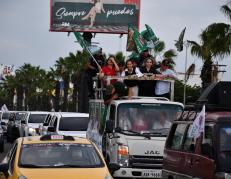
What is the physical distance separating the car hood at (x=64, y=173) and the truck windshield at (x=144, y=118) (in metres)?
5.30

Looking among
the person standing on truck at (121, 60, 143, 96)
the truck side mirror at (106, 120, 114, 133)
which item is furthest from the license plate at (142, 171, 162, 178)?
the person standing on truck at (121, 60, 143, 96)

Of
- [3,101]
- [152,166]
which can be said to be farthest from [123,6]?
[3,101]

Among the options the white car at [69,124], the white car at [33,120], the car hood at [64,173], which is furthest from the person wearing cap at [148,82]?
the white car at [33,120]

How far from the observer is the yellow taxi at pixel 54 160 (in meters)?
12.0

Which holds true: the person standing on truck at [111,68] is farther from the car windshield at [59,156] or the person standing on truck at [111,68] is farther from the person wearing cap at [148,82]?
the car windshield at [59,156]

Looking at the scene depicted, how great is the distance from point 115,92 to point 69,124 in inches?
258

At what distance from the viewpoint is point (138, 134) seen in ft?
56.5

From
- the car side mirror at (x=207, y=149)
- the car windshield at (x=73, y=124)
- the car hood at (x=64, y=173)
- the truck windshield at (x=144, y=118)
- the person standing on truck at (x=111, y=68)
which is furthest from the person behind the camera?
the car windshield at (x=73, y=124)

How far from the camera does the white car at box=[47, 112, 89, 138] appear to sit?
24808mm

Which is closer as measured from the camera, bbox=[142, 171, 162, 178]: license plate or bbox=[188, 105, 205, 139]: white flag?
bbox=[188, 105, 205, 139]: white flag

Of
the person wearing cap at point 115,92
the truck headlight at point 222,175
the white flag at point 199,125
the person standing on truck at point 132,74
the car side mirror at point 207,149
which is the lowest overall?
the truck headlight at point 222,175

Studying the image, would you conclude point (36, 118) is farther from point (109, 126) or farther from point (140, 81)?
point (109, 126)

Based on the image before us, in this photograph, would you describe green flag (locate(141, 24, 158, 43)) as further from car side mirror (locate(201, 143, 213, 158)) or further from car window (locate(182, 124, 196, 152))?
car side mirror (locate(201, 143, 213, 158))

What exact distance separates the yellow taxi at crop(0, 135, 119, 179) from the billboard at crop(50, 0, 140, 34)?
4121 cm
